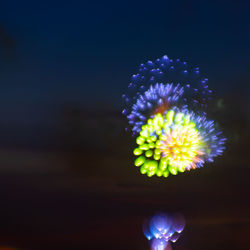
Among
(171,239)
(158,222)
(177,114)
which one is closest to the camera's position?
(177,114)

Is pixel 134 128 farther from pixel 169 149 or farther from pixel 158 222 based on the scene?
pixel 158 222

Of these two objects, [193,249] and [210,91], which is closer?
[210,91]

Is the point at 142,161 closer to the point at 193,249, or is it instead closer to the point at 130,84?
the point at 130,84

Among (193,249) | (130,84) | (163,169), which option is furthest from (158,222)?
(130,84)

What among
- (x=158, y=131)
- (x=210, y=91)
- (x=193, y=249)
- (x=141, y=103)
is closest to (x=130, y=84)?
(x=141, y=103)

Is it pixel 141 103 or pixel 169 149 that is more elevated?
pixel 141 103

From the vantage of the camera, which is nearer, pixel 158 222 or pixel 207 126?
pixel 207 126

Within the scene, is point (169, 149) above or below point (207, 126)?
below

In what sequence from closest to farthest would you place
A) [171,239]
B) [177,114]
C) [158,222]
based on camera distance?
[177,114], [171,239], [158,222]

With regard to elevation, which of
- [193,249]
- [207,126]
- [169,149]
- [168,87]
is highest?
[168,87]
